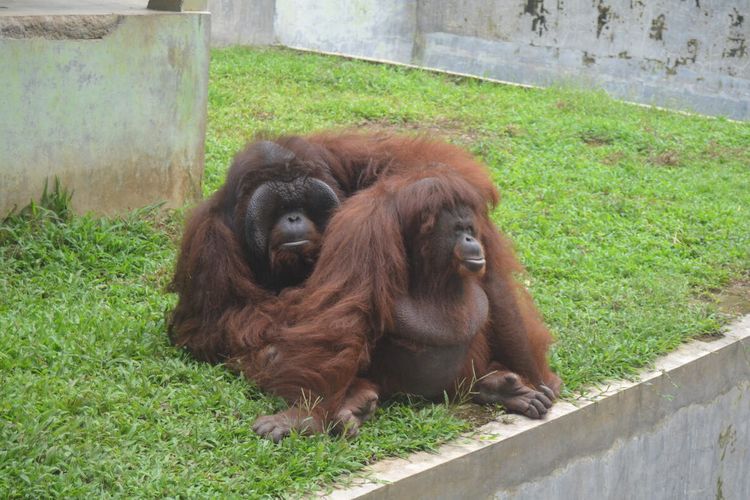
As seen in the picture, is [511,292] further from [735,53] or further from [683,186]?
[735,53]

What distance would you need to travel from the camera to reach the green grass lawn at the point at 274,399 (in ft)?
9.14

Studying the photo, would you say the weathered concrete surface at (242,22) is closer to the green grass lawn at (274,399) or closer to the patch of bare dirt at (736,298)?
the green grass lawn at (274,399)

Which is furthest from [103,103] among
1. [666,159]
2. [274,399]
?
[666,159]

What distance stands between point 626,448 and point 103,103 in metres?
2.77

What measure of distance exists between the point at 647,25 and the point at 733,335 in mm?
6141

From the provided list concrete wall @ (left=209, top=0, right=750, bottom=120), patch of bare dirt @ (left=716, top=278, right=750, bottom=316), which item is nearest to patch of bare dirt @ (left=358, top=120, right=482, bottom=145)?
patch of bare dirt @ (left=716, top=278, right=750, bottom=316)

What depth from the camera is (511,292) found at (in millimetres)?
3420

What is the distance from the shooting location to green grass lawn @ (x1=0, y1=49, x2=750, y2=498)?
279 cm

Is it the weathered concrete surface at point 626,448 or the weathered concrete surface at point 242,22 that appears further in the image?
the weathered concrete surface at point 242,22

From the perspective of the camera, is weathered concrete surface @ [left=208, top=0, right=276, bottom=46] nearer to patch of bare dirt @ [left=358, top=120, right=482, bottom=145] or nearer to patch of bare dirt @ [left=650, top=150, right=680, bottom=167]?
patch of bare dirt @ [left=358, top=120, right=482, bottom=145]

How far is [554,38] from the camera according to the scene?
10430 mm

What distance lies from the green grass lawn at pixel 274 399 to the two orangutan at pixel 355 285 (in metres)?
0.13

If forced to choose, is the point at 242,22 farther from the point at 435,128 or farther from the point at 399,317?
the point at 399,317

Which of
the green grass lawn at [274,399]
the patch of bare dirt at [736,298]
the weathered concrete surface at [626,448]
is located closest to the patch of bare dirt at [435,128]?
the green grass lawn at [274,399]
